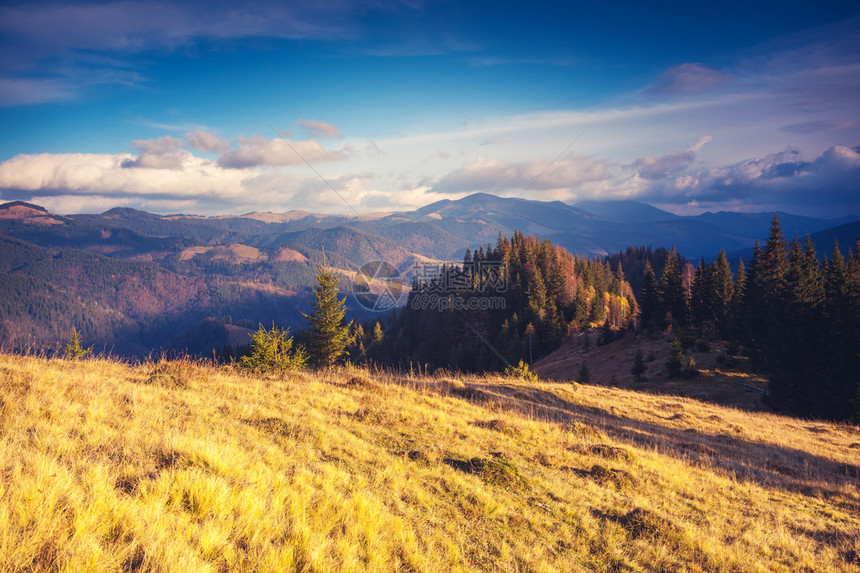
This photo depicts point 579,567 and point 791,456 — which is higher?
point 579,567

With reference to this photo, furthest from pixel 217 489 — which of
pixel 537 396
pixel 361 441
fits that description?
pixel 537 396

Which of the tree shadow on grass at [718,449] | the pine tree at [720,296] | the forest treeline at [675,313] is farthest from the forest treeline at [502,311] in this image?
the tree shadow on grass at [718,449]

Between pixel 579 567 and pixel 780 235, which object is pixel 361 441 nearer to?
pixel 579 567

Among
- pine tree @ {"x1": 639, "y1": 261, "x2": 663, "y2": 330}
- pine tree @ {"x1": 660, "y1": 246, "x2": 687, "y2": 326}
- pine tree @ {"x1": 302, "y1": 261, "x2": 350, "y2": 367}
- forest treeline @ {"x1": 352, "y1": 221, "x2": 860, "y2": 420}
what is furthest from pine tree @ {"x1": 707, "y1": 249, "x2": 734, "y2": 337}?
pine tree @ {"x1": 302, "y1": 261, "x2": 350, "y2": 367}

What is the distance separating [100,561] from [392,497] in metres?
3.54

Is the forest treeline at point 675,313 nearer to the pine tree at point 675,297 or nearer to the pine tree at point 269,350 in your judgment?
the pine tree at point 675,297

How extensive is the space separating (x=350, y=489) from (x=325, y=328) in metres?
27.5

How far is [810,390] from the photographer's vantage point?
96.8 ft

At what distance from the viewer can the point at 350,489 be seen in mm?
5723

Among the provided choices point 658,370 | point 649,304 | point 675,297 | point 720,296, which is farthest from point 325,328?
point 675,297

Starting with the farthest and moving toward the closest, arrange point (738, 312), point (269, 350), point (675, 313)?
point (675, 313)
point (738, 312)
point (269, 350)

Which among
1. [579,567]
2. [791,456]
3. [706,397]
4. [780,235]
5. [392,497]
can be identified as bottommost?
[706,397]

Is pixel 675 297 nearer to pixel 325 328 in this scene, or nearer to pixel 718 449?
pixel 718 449

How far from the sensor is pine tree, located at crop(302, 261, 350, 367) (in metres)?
32.1
